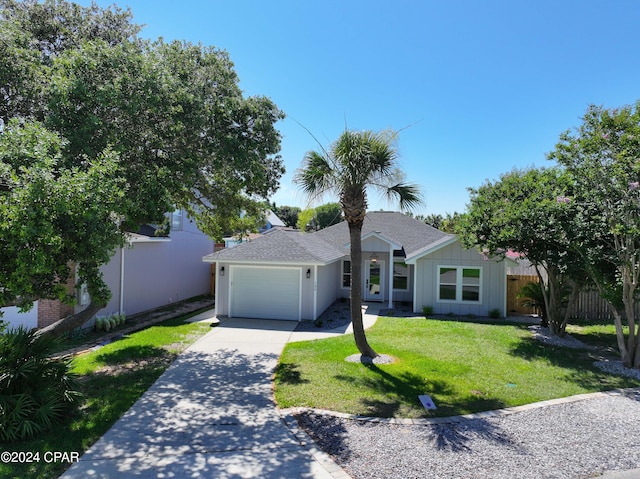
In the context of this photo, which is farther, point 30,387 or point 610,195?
point 610,195

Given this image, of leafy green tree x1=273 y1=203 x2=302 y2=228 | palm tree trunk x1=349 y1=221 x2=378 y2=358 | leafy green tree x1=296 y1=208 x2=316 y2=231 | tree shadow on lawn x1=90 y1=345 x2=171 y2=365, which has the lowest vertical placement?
tree shadow on lawn x1=90 y1=345 x2=171 y2=365

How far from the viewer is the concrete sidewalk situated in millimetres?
4633

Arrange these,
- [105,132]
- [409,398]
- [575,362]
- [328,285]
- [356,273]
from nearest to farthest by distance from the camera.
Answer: [409,398] → [105,132] → [356,273] → [575,362] → [328,285]

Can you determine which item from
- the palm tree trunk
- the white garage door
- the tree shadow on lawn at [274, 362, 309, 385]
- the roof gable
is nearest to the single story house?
the white garage door

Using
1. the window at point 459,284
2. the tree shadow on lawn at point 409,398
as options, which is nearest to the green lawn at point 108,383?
the tree shadow on lawn at point 409,398

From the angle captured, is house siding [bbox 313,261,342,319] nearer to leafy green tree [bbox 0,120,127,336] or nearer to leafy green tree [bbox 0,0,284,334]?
leafy green tree [bbox 0,0,284,334]

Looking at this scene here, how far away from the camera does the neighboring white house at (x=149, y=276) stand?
1211 centimetres

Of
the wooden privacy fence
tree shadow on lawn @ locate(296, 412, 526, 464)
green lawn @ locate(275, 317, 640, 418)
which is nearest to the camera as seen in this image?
tree shadow on lawn @ locate(296, 412, 526, 464)

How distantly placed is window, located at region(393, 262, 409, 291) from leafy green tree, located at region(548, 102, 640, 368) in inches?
416

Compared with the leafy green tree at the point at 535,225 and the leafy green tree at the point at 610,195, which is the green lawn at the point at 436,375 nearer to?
the leafy green tree at the point at 610,195

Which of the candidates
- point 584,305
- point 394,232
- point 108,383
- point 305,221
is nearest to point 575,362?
point 584,305

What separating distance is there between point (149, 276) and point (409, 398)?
14111 mm

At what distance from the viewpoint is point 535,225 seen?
1039cm

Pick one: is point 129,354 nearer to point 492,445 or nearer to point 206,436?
point 206,436
